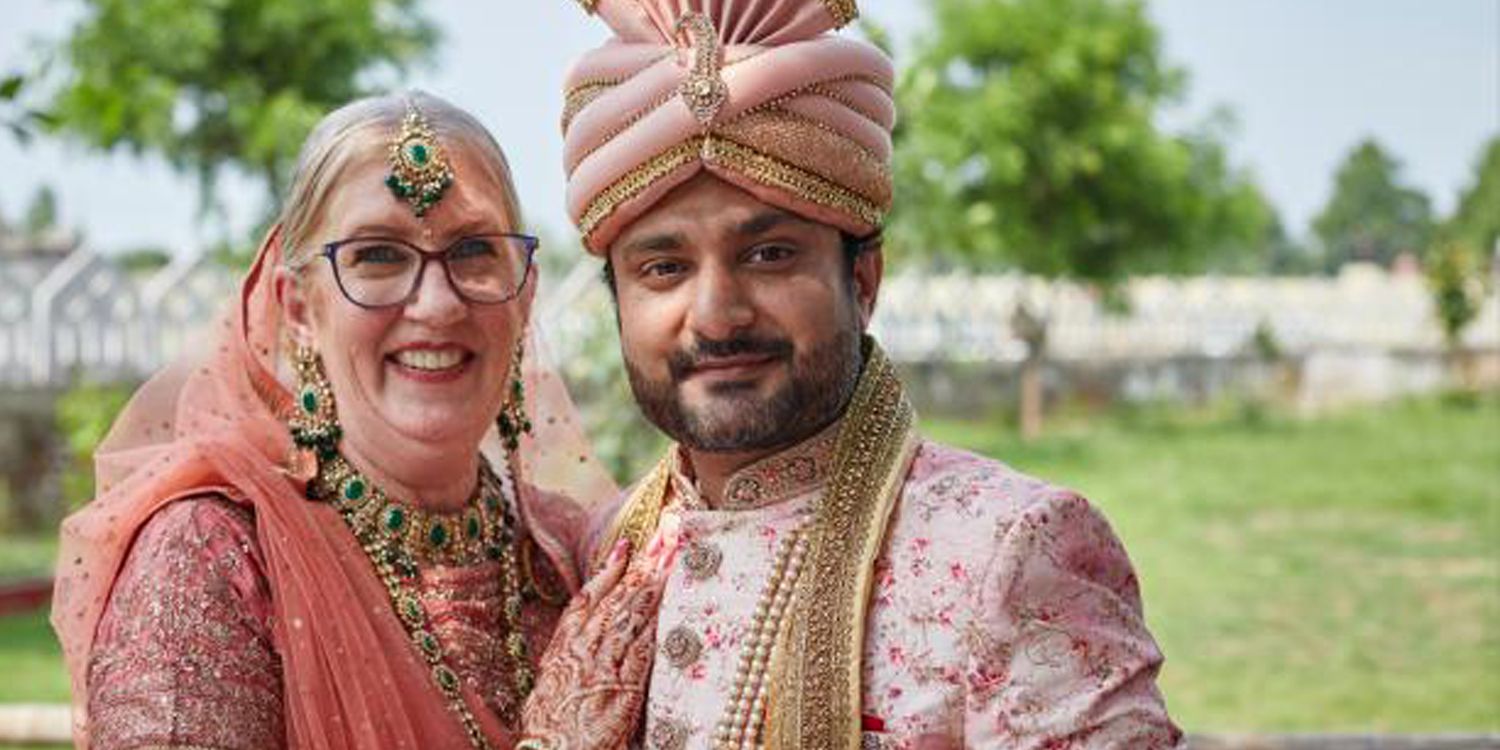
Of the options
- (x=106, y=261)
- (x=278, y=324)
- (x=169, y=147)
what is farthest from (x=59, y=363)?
(x=278, y=324)

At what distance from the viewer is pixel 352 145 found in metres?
2.92

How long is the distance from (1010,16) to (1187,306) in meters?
6.83

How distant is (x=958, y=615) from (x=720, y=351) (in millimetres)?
477

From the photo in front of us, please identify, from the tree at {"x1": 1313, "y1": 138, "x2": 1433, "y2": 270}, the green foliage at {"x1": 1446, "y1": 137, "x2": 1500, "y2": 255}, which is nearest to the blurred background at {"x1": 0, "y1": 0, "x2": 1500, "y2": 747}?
the green foliage at {"x1": 1446, "y1": 137, "x2": 1500, "y2": 255}

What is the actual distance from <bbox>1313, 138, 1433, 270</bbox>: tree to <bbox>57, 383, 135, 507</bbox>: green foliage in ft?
234

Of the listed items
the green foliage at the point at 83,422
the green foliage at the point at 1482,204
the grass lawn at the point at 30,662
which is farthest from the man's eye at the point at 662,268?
the green foliage at the point at 1482,204

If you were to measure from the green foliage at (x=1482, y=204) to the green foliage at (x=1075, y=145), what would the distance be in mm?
27466

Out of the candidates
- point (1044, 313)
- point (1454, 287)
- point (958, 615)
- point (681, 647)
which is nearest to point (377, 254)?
point (681, 647)

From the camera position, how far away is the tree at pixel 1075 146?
31.7m

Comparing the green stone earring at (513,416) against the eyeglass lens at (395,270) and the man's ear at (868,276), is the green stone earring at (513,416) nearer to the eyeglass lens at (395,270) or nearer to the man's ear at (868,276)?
the eyeglass lens at (395,270)

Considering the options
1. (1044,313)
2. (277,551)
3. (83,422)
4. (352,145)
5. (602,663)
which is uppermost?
(352,145)

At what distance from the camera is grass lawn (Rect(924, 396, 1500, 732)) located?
369 inches

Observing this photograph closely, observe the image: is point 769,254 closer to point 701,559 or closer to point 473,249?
point 701,559

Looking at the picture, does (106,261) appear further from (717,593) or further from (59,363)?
(717,593)
